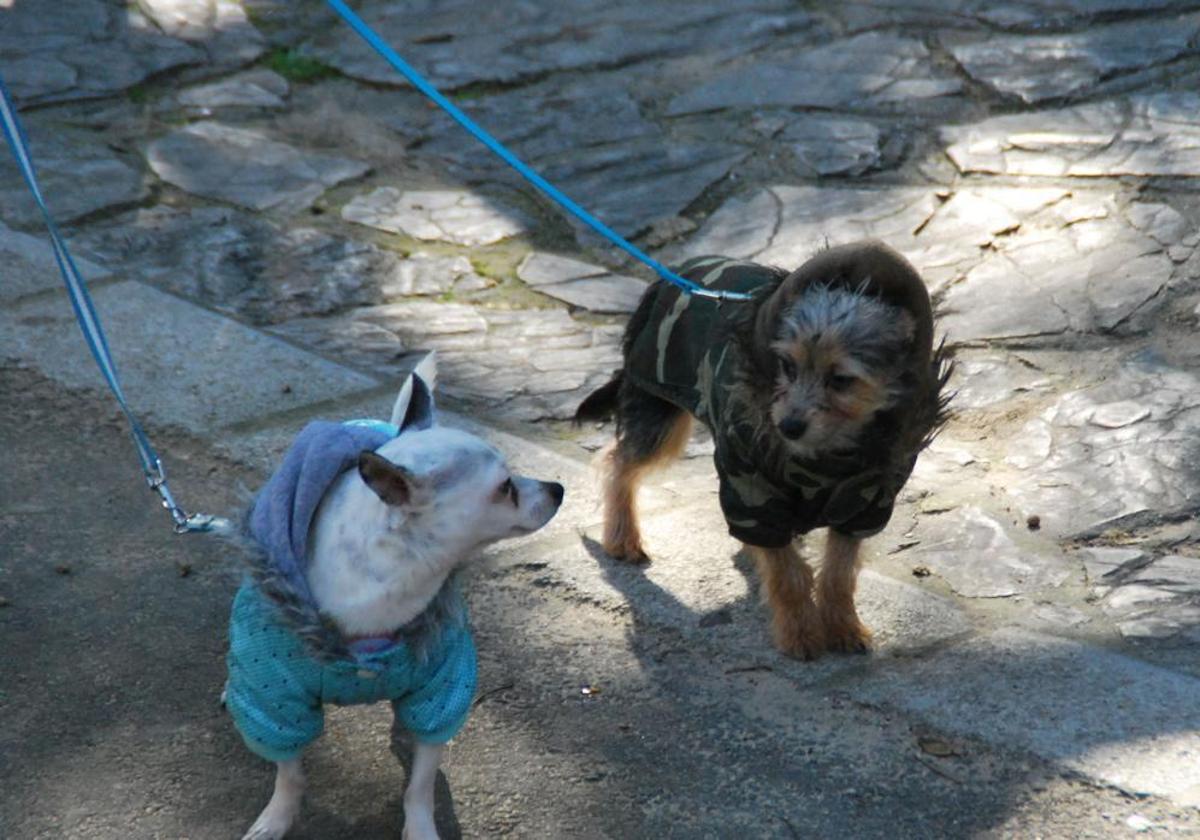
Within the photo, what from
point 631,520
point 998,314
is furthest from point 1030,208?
point 631,520

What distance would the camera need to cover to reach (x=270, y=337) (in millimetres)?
5773

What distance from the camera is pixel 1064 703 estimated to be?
3.65 m

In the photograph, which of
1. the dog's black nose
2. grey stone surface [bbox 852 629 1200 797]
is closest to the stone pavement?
grey stone surface [bbox 852 629 1200 797]

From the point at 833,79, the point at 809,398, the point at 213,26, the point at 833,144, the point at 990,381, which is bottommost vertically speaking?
the point at 213,26

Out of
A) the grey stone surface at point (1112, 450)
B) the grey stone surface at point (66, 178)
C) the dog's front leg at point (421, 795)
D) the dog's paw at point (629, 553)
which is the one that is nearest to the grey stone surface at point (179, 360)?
the grey stone surface at point (66, 178)

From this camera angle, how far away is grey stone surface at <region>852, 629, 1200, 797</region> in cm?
340

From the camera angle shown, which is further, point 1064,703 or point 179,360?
point 179,360

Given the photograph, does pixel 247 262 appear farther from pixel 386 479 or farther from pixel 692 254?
pixel 386 479

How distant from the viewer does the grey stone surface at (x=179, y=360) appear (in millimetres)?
5227

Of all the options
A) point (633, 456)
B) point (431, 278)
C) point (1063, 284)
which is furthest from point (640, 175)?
point (633, 456)

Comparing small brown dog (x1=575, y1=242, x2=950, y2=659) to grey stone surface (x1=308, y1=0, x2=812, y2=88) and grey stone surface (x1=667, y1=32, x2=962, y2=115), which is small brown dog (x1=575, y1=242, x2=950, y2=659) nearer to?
grey stone surface (x1=667, y1=32, x2=962, y2=115)

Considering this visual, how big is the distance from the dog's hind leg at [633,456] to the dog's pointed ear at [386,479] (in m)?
1.65

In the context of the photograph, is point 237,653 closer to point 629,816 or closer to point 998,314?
point 629,816

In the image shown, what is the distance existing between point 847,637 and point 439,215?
370 centimetres
